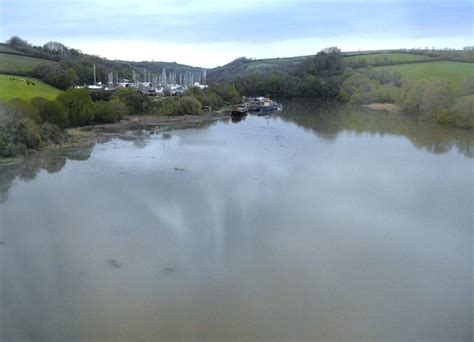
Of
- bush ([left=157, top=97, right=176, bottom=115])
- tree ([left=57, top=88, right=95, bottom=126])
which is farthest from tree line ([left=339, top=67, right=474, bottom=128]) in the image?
tree ([left=57, top=88, right=95, bottom=126])

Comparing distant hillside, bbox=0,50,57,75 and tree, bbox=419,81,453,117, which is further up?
distant hillside, bbox=0,50,57,75

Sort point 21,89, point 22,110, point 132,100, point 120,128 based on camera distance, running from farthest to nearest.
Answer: point 132,100 < point 120,128 < point 21,89 < point 22,110

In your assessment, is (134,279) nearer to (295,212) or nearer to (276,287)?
(276,287)

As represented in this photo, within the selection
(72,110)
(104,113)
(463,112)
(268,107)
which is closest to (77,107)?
(72,110)

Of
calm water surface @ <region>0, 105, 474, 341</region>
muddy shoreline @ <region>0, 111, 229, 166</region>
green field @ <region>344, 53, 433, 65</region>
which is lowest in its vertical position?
calm water surface @ <region>0, 105, 474, 341</region>

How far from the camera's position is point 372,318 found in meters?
3.92

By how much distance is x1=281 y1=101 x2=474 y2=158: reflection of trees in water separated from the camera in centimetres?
1213

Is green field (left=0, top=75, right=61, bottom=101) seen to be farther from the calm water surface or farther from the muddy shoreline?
the calm water surface

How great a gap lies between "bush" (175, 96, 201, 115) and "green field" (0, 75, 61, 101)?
4.26m

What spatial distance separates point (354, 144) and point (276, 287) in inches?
329

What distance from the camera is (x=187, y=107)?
58.9 ft

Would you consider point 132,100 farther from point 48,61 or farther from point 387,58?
point 387,58

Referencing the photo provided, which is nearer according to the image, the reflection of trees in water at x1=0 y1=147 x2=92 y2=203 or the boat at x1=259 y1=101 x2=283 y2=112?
the reflection of trees in water at x1=0 y1=147 x2=92 y2=203

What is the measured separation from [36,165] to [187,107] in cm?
970
